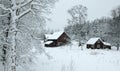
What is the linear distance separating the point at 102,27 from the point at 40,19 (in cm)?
5762

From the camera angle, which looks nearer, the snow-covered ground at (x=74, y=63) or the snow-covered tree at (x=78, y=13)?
the snow-covered ground at (x=74, y=63)

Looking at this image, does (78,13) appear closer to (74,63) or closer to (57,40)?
(57,40)

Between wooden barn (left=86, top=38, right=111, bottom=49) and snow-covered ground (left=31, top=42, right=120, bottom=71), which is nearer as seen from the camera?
snow-covered ground (left=31, top=42, right=120, bottom=71)

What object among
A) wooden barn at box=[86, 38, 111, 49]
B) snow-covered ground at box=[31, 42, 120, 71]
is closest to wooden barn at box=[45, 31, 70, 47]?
wooden barn at box=[86, 38, 111, 49]

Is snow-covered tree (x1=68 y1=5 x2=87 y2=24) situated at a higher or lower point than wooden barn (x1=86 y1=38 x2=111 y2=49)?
higher

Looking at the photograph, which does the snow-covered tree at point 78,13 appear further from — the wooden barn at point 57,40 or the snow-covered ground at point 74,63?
the snow-covered ground at point 74,63

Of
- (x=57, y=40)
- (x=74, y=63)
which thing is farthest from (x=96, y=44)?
(x=74, y=63)

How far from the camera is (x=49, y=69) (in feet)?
39.3

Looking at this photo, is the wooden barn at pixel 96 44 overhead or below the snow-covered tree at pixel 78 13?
Result: below

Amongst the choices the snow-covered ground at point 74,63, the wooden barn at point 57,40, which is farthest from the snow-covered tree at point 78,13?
the snow-covered ground at point 74,63

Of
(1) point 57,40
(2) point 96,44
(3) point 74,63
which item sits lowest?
(2) point 96,44

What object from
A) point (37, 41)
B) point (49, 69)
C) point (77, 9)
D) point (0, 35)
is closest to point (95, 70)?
point (49, 69)

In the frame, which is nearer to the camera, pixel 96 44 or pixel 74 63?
pixel 74 63

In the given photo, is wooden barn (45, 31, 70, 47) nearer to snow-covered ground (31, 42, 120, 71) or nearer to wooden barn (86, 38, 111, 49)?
wooden barn (86, 38, 111, 49)
